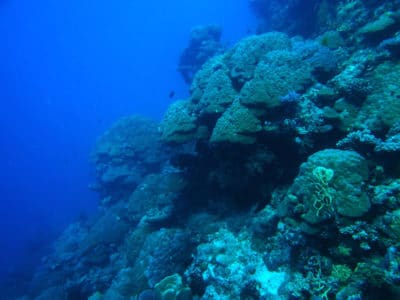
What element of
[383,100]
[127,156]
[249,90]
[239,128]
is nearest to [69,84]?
[127,156]

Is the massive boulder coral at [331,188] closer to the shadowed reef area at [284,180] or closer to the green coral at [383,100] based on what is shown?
the shadowed reef area at [284,180]

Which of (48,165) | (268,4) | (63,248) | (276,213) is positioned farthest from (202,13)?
(276,213)

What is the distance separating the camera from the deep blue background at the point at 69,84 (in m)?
44.7

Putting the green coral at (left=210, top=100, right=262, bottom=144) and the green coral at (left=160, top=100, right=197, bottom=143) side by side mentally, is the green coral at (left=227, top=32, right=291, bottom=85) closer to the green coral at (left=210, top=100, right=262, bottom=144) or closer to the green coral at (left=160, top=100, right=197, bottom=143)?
the green coral at (left=160, top=100, right=197, bottom=143)

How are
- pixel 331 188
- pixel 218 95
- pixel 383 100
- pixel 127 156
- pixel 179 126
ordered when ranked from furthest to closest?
pixel 127 156 → pixel 179 126 → pixel 218 95 → pixel 383 100 → pixel 331 188

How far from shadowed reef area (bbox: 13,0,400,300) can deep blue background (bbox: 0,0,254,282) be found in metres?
24.0

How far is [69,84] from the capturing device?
142 m

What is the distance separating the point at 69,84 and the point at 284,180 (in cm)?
15226

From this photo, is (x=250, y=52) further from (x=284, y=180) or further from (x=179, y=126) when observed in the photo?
(x=284, y=180)

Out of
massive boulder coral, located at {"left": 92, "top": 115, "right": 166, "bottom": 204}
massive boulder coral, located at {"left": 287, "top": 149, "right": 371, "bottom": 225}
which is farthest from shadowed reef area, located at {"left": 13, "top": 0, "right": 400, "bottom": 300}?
massive boulder coral, located at {"left": 92, "top": 115, "right": 166, "bottom": 204}

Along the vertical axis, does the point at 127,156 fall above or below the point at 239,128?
above

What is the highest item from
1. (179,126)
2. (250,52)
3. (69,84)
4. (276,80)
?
(69,84)

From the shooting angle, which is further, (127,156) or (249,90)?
(127,156)

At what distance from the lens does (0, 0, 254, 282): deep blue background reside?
147ft
